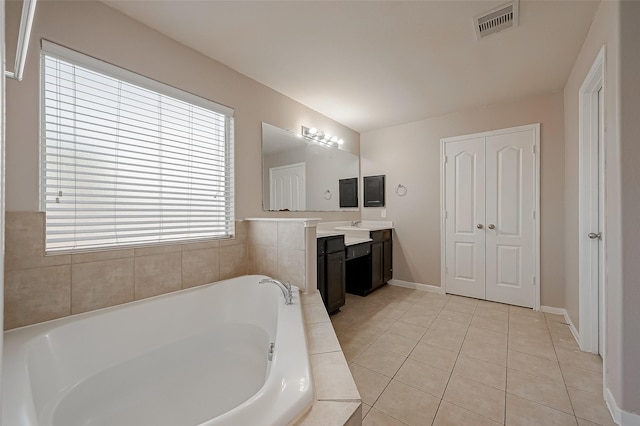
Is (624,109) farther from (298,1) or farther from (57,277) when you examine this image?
(57,277)

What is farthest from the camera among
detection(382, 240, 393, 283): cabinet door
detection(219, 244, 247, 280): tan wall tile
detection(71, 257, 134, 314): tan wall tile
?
detection(382, 240, 393, 283): cabinet door

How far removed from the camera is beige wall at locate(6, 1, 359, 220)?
1.47 m

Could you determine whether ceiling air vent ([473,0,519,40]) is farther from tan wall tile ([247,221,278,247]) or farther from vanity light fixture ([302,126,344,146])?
tan wall tile ([247,221,278,247])

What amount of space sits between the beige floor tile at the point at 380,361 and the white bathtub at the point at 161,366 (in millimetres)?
716

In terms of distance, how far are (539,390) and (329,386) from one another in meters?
1.55

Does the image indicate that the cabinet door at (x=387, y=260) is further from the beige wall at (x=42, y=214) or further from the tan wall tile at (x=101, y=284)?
→ the tan wall tile at (x=101, y=284)

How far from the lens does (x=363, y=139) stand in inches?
169

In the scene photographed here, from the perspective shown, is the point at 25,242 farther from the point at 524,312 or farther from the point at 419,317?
the point at 524,312

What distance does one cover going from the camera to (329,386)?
108cm

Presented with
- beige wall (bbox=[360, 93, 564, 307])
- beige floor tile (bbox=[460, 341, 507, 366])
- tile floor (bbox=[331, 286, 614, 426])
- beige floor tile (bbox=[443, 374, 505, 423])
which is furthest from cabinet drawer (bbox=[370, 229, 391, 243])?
beige floor tile (bbox=[443, 374, 505, 423])

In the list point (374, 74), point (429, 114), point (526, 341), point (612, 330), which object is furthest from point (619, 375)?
point (429, 114)

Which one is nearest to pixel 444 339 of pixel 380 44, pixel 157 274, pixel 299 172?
pixel 299 172

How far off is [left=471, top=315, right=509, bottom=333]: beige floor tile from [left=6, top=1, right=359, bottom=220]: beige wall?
217cm

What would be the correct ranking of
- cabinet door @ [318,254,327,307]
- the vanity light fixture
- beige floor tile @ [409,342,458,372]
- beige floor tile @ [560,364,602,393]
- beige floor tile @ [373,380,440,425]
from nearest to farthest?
beige floor tile @ [373,380,440,425] < beige floor tile @ [560,364,602,393] < beige floor tile @ [409,342,458,372] < cabinet door @ [318,254,327,307] < the vanity light fixture
